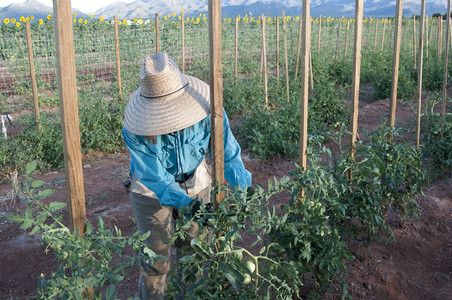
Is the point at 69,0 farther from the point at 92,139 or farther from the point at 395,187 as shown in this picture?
the point at 92,139

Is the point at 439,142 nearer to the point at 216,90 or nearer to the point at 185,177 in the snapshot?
the point at 185,177

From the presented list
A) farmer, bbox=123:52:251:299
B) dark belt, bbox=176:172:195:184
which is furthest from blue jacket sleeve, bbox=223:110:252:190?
dark belt, bbox=176:172:195:184

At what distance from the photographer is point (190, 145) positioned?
2545 millimetres

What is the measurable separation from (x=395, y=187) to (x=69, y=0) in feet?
8.47

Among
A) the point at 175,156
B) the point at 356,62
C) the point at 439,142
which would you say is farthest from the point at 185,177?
the point at 439,142

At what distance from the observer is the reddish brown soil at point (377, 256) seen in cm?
306

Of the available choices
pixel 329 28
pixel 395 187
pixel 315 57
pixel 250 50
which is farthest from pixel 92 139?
pixel 329 28

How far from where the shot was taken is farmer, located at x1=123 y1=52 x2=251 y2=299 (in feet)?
7.73

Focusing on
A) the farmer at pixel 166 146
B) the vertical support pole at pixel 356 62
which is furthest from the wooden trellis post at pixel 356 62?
the farmer at pixel 166 146

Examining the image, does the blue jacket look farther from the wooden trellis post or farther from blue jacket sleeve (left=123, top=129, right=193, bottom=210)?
the wooden trellis post

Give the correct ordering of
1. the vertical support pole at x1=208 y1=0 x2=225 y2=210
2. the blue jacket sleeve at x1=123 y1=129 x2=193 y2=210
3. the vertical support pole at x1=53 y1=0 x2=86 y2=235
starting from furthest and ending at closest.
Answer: the blue jacket sleeve at x1=123 y1=129 x2=193 y2=210 → the vertical support pole at x1=208 y1=0 x2=225 y2=210 → the vertical support pole at x1=53 y1=0 x2=86 y2=235

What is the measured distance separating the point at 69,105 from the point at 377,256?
2.67m

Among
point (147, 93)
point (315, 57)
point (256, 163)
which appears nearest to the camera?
point (147, 93)

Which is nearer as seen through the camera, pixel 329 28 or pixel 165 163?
pixel 165 163
